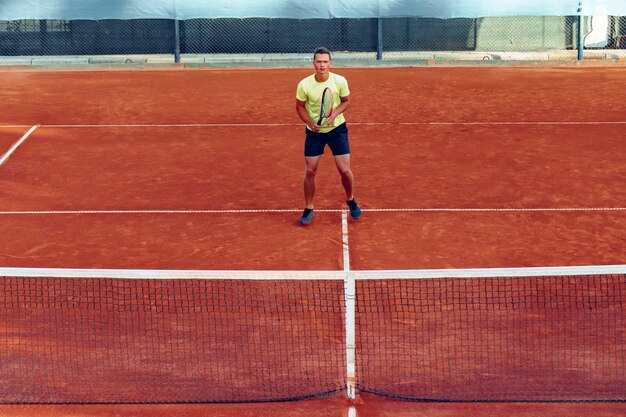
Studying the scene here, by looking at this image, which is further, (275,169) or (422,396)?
(275,169)

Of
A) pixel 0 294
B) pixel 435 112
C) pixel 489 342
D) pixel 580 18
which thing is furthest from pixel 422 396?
pixel 580 18

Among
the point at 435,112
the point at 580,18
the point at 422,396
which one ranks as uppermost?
the point at 580,18

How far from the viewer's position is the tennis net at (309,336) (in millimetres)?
6711

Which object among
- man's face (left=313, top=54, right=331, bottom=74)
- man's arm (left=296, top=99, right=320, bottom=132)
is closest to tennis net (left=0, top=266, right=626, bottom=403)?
man's arm (left=296, top=99, right=320, bottom=132)

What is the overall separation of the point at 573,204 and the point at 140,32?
15252 millimetres

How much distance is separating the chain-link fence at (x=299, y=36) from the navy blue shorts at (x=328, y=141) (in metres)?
13.8

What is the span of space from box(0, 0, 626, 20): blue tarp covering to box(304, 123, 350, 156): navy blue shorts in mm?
11687

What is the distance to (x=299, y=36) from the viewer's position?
2423 centimetres

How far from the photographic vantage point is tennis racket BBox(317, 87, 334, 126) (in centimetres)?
989

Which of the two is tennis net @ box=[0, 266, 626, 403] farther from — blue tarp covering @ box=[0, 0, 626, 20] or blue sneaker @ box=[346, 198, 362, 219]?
blue tarp covering @ box=[0, 0, 626, 20]

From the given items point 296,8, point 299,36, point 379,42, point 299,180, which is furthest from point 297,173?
point 299,36

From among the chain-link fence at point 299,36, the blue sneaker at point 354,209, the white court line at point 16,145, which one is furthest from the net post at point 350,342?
the chain-link fence at point 299,36

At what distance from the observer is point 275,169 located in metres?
12.9

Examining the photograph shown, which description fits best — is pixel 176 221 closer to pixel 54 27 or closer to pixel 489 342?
pixel 489 342
